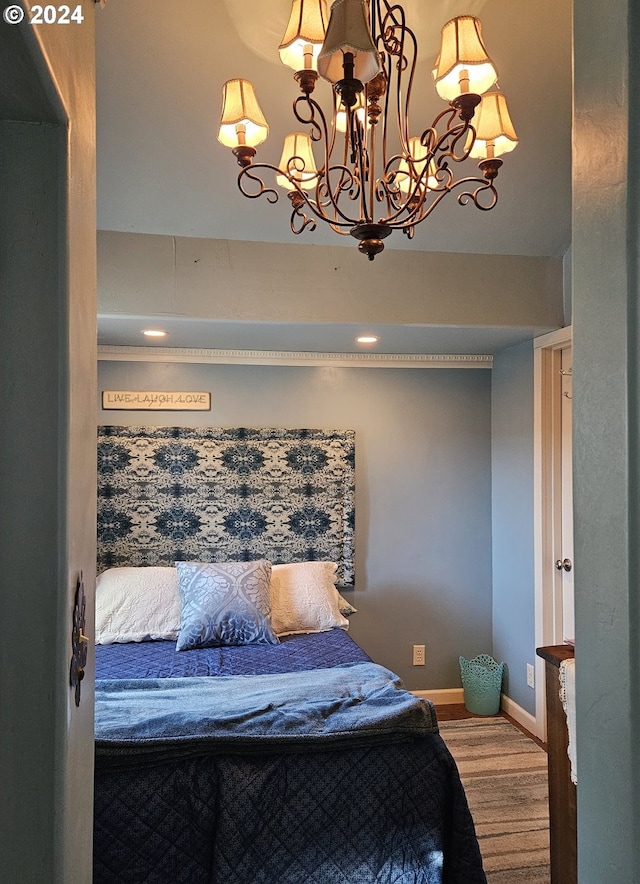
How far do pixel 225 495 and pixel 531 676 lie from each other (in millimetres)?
1972

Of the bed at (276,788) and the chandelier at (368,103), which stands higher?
the chandelier at (368,103)

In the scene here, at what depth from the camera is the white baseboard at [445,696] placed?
3730mm

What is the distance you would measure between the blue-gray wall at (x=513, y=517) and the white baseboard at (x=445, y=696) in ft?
1.00

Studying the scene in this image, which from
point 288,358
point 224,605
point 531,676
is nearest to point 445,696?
point 531,676

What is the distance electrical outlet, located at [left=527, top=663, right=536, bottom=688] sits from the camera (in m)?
3.33

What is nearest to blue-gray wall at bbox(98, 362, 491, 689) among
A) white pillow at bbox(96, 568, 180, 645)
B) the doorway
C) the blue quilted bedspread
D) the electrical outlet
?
the electrical outlet

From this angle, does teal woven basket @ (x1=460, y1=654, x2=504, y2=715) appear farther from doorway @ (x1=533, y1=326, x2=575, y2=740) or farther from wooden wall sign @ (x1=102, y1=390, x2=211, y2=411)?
wooden wall sign @ (x1=102, y1=390, x2=211, y2=411)

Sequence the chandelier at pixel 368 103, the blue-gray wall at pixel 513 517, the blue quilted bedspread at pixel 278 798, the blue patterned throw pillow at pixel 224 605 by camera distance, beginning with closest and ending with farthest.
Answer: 1. the chandelier at pixel 368 103
2. the blue quilted bedspread at pixel 278 798
3. the blue patterned throw pillow at pixel 224 605
4. the blue-gray wall at pixel 513 517

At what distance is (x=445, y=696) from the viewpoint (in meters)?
3.75

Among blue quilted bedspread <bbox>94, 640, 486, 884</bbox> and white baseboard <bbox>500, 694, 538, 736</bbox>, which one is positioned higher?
blue quilted bedspread <bbox>94, 640, 486, 884</bbox>

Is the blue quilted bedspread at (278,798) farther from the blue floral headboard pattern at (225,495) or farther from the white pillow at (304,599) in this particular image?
the blue floral headboard pattern at (225,495)

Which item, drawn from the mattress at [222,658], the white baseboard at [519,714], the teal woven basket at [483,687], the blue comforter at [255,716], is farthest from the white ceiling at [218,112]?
the white baseboard at [519,714]

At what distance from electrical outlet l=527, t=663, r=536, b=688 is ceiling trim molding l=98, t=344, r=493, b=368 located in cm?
178

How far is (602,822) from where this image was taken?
67 cm
